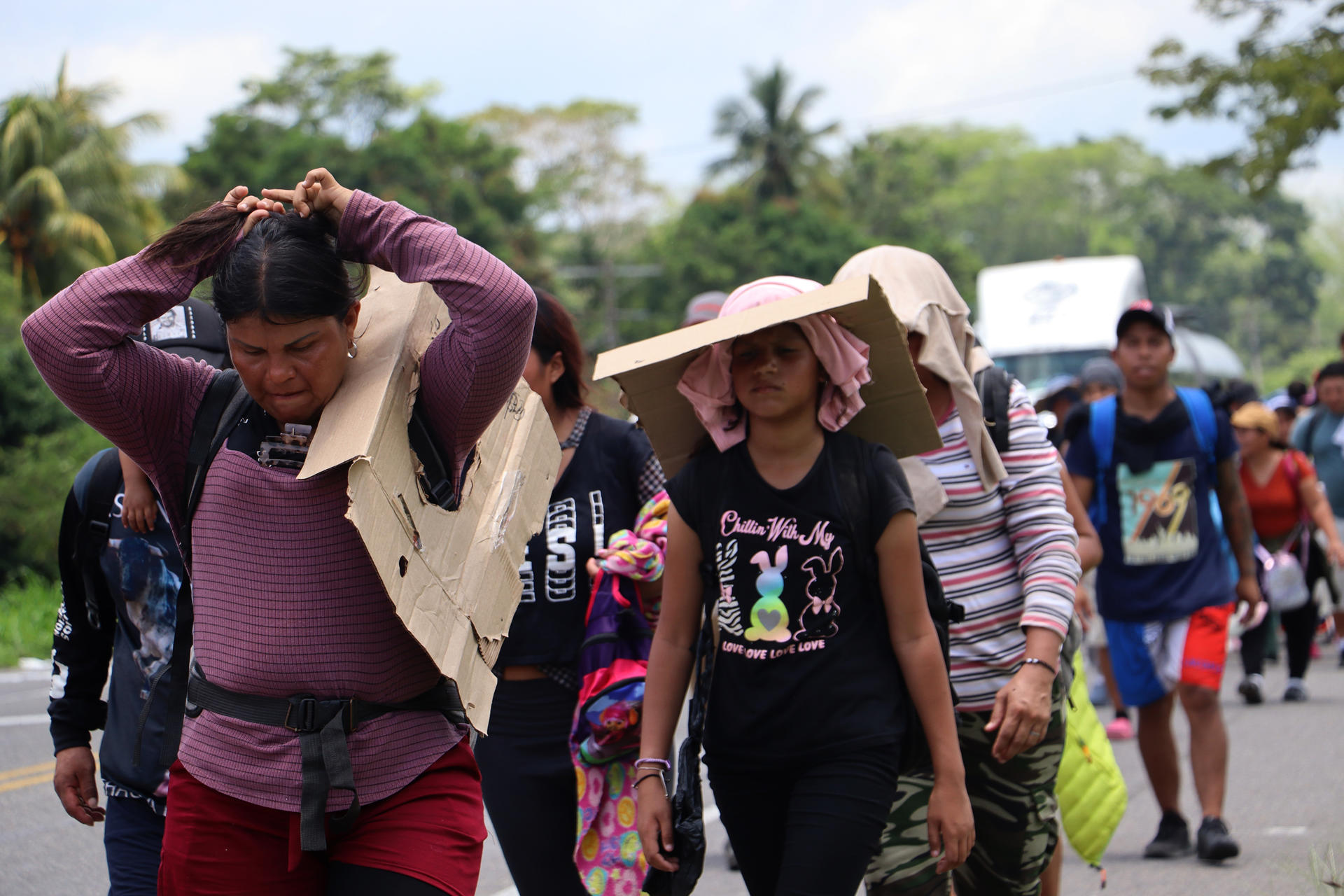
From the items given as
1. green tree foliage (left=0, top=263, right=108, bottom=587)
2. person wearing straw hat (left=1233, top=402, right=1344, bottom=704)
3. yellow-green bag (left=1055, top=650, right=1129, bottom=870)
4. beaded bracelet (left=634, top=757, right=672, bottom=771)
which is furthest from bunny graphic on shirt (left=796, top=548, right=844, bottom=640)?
green tree foliage (left=0, top=263, right=108, bottom=587)

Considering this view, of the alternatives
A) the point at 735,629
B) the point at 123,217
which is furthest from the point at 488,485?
the point at 123,217

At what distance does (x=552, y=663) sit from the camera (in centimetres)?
377

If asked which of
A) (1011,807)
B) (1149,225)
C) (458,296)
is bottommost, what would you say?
(1149,225)

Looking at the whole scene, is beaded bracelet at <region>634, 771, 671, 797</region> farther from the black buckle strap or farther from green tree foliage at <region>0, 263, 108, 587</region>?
green tree foliage at <region>0, 263, 108, 587</region>

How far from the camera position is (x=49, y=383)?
8.83 feet

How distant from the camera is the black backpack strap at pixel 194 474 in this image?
262 centimetres

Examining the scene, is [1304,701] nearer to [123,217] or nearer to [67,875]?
[67,875]

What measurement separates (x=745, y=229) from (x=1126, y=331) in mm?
40383

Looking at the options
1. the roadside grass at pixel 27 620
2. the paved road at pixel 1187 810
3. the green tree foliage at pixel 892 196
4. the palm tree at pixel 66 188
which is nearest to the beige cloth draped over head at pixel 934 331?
the paved road at pixel 1187 810

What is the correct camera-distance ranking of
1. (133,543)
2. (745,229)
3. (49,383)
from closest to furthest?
(49,383) → (133,543) → (745,229)

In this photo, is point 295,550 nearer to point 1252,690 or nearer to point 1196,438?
point 1196,438

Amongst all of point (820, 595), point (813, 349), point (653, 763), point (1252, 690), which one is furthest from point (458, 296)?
point (1252, 690)

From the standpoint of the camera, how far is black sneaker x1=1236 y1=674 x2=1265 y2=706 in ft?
31.7

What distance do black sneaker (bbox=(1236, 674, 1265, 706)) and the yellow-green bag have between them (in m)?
5.89
